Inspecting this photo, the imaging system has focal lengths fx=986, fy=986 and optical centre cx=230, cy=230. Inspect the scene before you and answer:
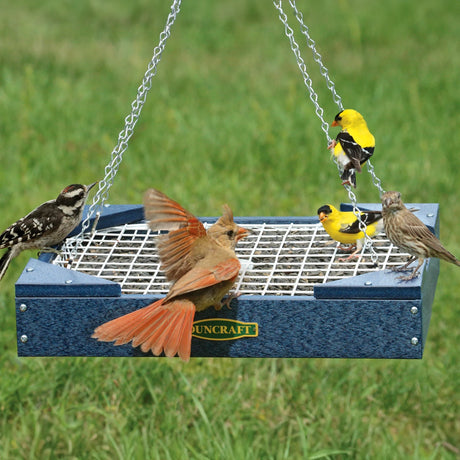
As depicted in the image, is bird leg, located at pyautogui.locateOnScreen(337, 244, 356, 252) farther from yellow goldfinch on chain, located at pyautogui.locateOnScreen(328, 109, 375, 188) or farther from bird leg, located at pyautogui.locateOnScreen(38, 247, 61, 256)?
bird leg, located at pyautogui.locateOnScreen(38, 247, 61, 256)

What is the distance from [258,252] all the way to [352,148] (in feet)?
2.17

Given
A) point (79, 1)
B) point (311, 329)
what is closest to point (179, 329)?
point (311, 329)

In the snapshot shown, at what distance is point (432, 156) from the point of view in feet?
29.6

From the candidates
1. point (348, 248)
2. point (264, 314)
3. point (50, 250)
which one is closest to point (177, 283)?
point (264, 314)

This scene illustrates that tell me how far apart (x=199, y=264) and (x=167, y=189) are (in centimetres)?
456

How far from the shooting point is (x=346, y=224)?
4.41 m

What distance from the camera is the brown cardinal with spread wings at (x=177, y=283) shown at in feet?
12.0

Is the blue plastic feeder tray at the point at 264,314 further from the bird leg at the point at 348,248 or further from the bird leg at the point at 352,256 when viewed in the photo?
the bird leg at the point at 348,248

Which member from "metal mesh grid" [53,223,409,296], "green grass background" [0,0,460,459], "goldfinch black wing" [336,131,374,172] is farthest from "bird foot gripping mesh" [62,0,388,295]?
"green grass background" [0,0,460,459]

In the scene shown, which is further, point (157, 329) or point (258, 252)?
point (258, 252)

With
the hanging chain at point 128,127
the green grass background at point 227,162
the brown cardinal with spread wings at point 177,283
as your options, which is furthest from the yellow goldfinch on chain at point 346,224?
the green grass background at point 227,162

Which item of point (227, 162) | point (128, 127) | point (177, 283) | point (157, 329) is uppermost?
point (128, 127)

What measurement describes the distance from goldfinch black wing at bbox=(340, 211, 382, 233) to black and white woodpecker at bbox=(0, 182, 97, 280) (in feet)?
3.89

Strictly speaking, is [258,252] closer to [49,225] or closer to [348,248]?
[348,248]
